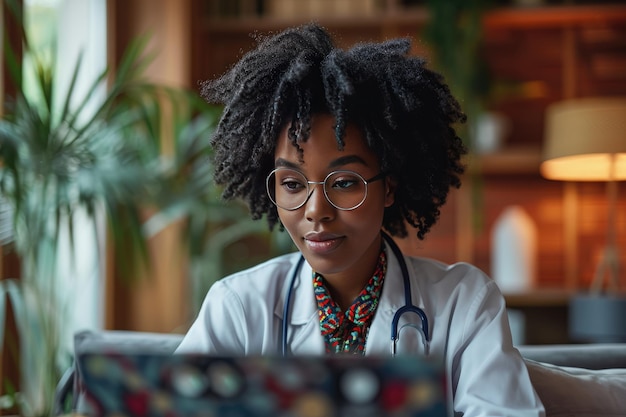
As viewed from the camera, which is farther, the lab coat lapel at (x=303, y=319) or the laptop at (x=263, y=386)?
the lab coat lapel at (x=303, y=319)

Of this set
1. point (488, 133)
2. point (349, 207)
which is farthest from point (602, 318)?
point (349, 207)

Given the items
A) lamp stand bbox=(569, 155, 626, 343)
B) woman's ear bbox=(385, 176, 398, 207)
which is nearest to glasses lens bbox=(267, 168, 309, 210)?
woman's ear bbox=(385, 176, 398, 207)

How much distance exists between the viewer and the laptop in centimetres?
73

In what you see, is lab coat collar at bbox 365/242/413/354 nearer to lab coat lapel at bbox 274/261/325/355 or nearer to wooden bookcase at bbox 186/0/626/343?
lab coat lapel at bbox 274/261/325/355

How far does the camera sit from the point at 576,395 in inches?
59.2

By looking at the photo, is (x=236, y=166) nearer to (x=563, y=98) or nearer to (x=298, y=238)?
(x=298, y=238)

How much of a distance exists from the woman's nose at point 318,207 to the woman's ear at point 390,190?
146mm

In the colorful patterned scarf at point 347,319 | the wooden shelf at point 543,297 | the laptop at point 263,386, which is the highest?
the laptop at point 263,386

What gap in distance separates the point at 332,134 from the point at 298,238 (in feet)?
0.60

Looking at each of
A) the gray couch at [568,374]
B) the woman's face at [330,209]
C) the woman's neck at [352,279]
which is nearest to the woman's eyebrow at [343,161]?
the woman's face at [330,209]

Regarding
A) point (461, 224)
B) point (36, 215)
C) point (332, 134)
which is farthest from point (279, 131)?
point (461, 224)

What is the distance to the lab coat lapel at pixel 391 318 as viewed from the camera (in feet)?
4.60

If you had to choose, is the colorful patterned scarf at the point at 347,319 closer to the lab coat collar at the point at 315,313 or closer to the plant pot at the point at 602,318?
the lab coat collar at the point at 315,313

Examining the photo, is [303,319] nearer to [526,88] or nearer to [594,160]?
[594,160]
